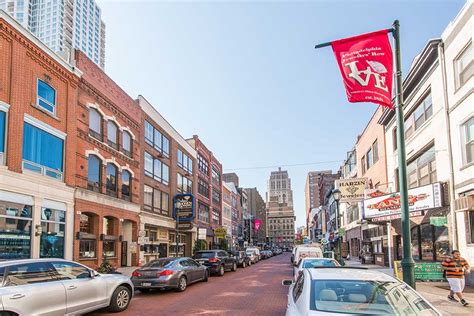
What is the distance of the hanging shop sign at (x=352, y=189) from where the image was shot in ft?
91.9

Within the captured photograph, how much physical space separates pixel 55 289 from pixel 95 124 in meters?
18.9

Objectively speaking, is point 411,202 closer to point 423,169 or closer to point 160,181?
point 423,169

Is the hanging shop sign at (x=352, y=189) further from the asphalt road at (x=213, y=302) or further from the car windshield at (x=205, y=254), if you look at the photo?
the asphalt road at (x=213, y=302)

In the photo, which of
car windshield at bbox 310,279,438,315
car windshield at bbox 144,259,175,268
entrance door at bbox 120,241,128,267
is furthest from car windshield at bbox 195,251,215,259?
car windshield at bbox 310,279,438,315

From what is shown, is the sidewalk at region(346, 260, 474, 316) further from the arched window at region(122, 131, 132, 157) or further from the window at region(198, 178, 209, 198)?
the window at region(198, 178, 209, 198)

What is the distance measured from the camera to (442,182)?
18.3m

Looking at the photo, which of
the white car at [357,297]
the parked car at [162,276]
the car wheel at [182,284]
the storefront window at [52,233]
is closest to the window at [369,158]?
the parked car at [162,276]

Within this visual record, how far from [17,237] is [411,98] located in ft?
65.9

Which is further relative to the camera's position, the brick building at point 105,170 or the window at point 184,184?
the window at point 184,184

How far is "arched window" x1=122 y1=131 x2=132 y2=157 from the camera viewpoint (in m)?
31.3

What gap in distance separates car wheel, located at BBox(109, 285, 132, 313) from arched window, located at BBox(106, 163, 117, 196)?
1669cm

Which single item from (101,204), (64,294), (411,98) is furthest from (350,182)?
(64,294)

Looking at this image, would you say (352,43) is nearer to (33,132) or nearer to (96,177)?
(33,132)

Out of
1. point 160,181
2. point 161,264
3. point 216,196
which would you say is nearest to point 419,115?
point 161,264
